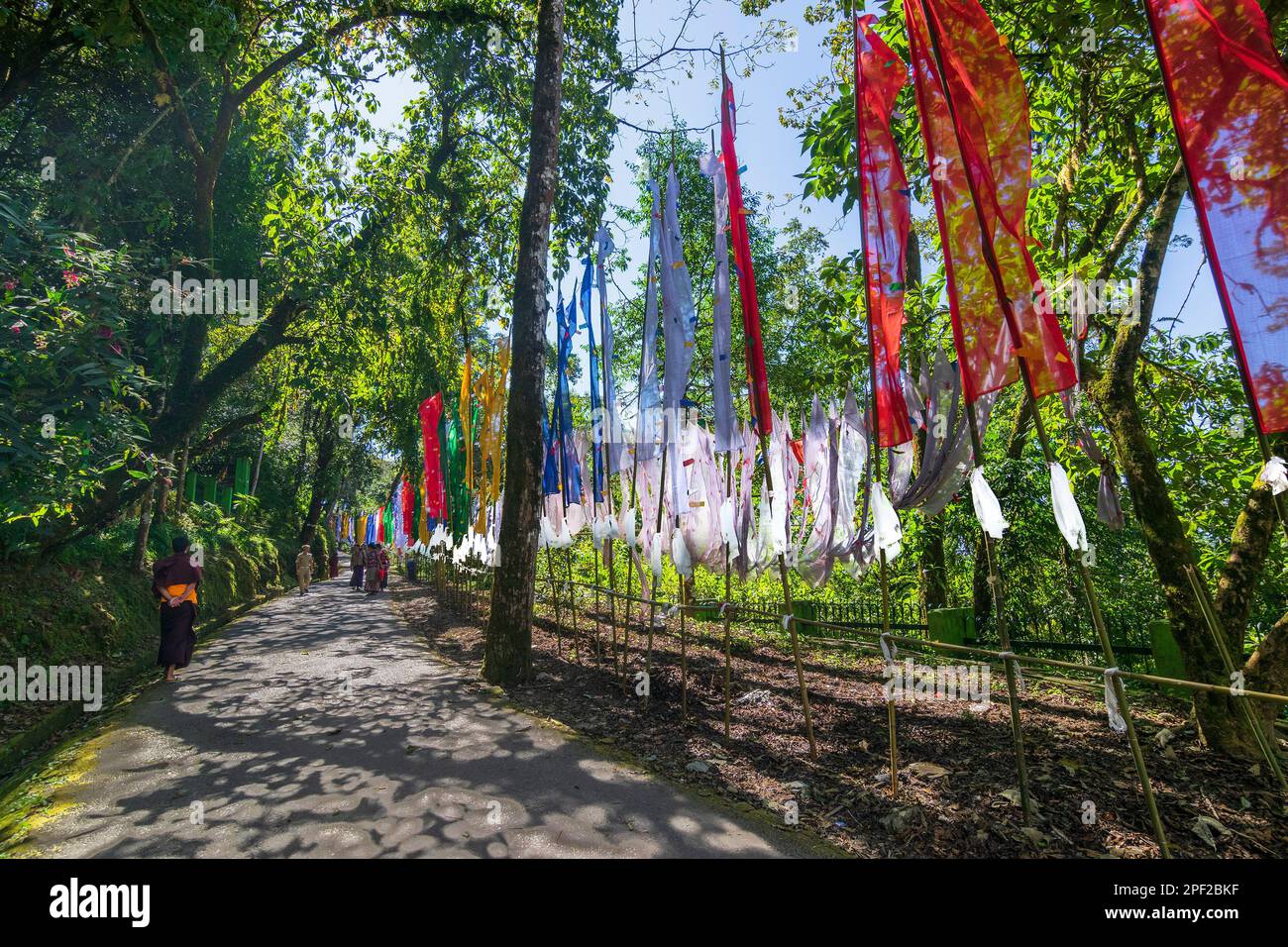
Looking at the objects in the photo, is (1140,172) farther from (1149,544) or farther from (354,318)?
(354,318)

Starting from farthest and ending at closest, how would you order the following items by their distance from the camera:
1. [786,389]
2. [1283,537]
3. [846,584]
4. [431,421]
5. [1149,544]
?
[786,389] → [431,421] → [846,584] → [1283,537] → [1149,544]

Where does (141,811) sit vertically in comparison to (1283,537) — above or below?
below

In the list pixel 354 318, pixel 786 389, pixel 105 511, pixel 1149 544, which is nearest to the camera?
pixel 1149 544

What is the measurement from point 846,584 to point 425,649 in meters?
8.76

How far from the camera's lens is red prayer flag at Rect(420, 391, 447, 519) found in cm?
1587

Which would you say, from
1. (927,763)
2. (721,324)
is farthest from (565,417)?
(927,763)

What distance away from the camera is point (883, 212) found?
5.07 meters

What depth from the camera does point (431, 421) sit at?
15922 mm

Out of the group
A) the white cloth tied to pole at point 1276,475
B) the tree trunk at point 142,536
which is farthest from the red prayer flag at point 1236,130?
the tree trunk at point 142,536

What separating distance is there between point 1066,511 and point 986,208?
1.95m

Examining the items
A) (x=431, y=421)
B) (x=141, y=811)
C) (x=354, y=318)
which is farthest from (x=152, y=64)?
(x=141, y=811)

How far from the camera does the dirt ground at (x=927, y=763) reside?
367cm

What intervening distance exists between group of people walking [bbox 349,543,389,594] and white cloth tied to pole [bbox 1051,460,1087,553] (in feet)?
73.5

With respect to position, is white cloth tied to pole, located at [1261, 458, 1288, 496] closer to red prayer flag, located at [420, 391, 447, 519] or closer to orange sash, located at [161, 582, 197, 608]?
orange sash, located at [161, 582, 197, 608]
